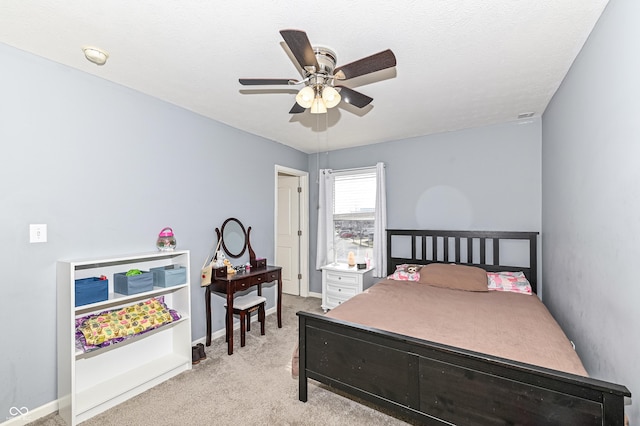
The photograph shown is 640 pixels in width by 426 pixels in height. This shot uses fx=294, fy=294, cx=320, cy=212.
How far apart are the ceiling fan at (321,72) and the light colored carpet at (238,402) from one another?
7.00ft

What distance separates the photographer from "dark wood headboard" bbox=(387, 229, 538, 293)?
3.37 meters

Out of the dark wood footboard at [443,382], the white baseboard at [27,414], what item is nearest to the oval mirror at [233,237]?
the dark wood footboard at [443,382]

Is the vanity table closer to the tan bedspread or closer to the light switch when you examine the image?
the tan bedspread

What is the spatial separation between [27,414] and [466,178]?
15.1 ft

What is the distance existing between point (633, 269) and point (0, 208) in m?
3.55

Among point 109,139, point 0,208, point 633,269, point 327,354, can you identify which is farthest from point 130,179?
point 633,269

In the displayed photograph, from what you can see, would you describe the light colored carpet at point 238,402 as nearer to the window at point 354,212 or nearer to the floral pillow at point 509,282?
the floral pillow at point 509,282

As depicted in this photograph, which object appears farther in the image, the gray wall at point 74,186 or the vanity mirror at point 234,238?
the vanity mirror at point 234,238

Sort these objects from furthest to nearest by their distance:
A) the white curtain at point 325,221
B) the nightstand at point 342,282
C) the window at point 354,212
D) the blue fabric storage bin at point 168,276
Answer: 1. the white curtain at point 325,221
2. the window at point 354,212
3. the nightstand at point 342,282
4. the blue fabric storage bin at point 168,276

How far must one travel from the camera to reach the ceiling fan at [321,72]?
1.53m

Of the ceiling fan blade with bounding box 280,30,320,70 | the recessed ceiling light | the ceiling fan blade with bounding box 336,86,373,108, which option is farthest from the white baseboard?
the ceiling fan blade with bounding box 336,86,373,108

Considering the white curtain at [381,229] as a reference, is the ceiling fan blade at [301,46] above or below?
above

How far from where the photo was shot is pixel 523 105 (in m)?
2.97

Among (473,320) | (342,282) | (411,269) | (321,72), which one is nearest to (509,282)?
(411,269)
